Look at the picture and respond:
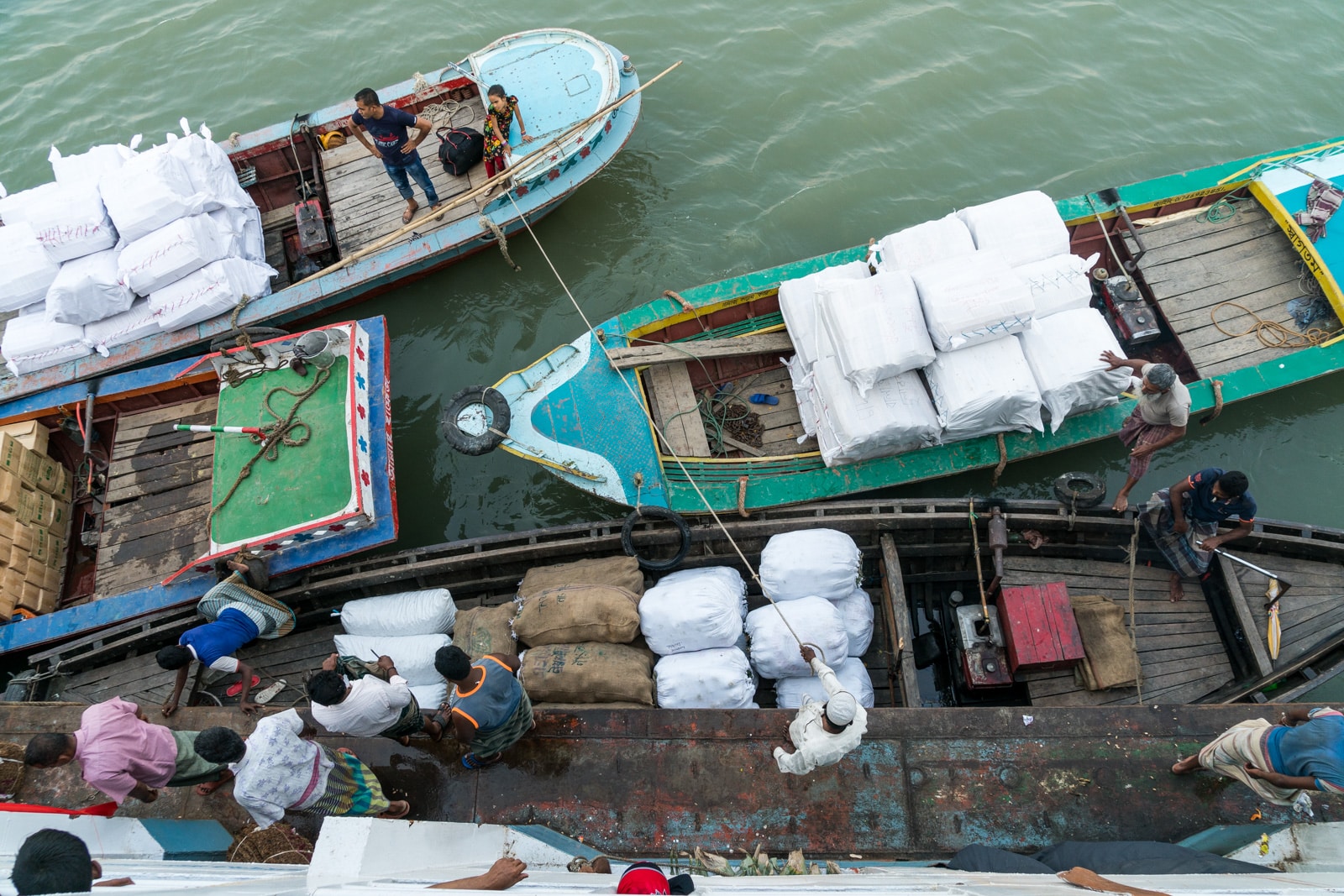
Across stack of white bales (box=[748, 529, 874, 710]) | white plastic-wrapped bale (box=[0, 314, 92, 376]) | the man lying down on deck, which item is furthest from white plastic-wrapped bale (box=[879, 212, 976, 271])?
white plastic-wrapped bale (box=[0, 314, 92, 376])

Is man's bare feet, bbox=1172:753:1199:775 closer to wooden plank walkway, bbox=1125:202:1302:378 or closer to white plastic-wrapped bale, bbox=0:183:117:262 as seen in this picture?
wooden plank walkway, bbox=1125:202:1302:378

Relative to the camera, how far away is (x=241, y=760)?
4379 millimetres

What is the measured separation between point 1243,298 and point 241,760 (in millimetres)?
9678

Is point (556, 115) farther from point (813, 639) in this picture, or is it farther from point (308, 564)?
point (813, 639)

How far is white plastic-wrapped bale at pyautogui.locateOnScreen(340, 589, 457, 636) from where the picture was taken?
6.44 metres

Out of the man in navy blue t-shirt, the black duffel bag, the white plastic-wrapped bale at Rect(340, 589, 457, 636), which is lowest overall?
the white plastic-wrapped bale at Rect(340, 589, 457, 636)

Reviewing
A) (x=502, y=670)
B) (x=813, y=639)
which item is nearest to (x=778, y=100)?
(x=813, y=639)

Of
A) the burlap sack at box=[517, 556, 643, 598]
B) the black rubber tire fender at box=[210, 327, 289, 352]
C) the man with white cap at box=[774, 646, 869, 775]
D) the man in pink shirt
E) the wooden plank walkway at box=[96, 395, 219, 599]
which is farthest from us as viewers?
the black rubber tire fender at box=[210, 327, 289, 352]

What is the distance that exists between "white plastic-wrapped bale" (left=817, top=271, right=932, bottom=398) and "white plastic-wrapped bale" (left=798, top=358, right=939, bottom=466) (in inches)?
4.7

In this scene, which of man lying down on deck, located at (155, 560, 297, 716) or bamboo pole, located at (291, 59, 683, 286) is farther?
bamboo pole, located at (291, 59, 683, 286)

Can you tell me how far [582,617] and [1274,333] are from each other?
7382mm

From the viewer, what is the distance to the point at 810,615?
19.1ft

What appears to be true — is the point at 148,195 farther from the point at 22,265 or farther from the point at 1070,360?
the point at 1070,360

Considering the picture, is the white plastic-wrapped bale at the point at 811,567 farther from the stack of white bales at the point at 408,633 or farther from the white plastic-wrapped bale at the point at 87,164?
the white plastic-wrapped bale at the point at 87,164
